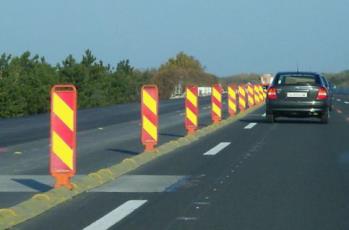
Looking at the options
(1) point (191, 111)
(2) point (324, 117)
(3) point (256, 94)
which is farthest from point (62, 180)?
(3) point (256, 94)

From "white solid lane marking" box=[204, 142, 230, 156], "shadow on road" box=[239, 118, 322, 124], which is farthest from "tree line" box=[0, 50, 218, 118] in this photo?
"white solid lane marking" box=[204, 142, 230, 156]

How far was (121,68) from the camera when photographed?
369ft

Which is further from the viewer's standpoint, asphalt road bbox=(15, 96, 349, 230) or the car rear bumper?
the car rear bumper

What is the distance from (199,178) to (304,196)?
2194 millimetres

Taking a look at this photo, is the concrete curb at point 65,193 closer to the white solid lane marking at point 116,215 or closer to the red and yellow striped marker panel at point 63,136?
the red and yellow striped marker panel at point 63,136

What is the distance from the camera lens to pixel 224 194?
1024cm

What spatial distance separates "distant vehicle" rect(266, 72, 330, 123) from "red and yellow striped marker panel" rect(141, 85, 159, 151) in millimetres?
10740

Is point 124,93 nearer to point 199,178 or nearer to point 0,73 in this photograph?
point 0,73

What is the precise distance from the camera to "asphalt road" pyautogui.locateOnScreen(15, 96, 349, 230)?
8336mm

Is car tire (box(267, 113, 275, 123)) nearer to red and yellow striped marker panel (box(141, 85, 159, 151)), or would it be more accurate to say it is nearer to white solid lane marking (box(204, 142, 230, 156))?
white solid lane marking (box(204, 142, 230, 156))

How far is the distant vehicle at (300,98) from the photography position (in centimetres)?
2553

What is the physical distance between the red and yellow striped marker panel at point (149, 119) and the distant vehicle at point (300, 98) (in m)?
10.7

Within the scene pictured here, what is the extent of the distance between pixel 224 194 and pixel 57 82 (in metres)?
68.3

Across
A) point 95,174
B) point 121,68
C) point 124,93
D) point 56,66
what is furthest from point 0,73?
point 95,174
